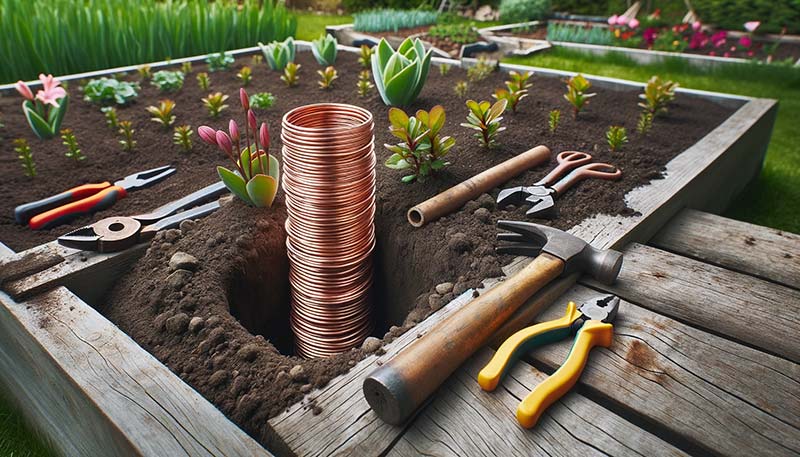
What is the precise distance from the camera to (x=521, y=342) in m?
1.17

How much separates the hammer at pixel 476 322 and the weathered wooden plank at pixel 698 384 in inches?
5.8

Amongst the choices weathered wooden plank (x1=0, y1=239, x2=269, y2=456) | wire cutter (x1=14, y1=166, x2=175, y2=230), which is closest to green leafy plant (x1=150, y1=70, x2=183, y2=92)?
wire cutter (x1=14, y1=166, x2=175, y2=230)

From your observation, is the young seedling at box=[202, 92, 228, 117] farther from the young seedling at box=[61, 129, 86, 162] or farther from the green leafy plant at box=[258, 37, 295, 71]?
the green leafy plant at box=[258, 37, 295, 71]

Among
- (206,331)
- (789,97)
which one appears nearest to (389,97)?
(206,331)

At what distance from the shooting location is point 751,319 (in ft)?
4.55

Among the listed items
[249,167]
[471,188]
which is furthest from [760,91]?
[249,167]

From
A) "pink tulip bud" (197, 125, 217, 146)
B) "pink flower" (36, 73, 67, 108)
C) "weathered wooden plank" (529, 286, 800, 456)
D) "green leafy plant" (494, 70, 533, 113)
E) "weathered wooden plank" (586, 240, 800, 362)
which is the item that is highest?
"green leafy plant" (494, 70, 533, 113)

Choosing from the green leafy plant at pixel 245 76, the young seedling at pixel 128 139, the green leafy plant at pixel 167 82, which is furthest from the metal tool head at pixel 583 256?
the green leafy plant at pixel 167 82

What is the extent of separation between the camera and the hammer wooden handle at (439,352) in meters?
1.01

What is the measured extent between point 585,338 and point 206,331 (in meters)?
0.91

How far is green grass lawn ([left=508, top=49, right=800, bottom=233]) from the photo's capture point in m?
2.76

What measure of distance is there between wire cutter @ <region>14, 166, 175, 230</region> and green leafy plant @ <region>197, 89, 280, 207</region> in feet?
1.64

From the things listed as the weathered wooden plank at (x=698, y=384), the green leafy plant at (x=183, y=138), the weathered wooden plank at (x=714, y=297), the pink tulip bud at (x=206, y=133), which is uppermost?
the pink tulip bud at (x=206, y=133)

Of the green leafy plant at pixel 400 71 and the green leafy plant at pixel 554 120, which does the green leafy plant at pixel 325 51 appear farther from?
the green leafy plant at pixel 554 120
